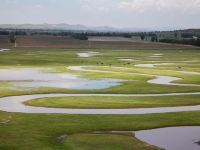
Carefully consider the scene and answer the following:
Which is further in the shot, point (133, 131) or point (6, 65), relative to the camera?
point (6, 65)

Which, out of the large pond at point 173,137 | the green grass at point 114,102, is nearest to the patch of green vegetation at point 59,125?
the large pond at point 173,137

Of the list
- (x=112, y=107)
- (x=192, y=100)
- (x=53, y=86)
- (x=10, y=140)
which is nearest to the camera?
(x=10, y=140)

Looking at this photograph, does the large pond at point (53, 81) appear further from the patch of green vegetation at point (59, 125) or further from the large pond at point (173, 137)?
the large pond at point (173, 137)

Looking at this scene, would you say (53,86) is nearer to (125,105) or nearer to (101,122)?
(125,105)

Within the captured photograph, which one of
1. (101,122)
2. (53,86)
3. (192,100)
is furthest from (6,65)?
(101,122)

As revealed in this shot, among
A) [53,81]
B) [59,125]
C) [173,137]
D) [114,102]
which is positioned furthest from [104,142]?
[53,81]

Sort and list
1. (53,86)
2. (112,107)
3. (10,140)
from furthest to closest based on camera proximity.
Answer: (53,86) < (112,107) < (10,140)
